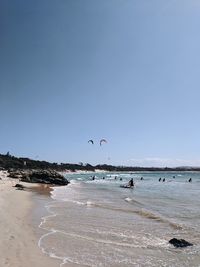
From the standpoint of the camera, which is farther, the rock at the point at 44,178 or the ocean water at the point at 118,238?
the rock at the point at 44,178

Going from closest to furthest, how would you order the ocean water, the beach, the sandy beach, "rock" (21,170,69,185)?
the sandy beach
the beach
the ocean water
"rock" (21,170,69,185)

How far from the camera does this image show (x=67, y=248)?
14008 mm

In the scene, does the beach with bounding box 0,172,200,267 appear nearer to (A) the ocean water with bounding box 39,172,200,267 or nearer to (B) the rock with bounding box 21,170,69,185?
(A) the ocean water with bounding box 39,172,200,267

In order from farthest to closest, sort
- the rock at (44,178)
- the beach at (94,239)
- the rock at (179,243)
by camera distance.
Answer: the rock at (44,178) < the rock at (179,243) < the beach at (94,239)

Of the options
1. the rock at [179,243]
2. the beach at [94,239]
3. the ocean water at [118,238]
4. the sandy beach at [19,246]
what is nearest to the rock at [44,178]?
the ocean water at [118,238]

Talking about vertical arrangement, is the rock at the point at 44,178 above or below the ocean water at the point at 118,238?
above

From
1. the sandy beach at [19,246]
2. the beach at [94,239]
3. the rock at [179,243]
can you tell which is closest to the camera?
the sandy beach at [19,246]

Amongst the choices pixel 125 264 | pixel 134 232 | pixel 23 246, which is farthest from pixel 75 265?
pixel 134 232

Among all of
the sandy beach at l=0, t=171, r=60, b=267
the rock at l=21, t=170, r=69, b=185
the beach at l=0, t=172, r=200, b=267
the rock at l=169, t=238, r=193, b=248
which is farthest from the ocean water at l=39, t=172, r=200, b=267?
the rock at l=21, t=170, r=69, b=185

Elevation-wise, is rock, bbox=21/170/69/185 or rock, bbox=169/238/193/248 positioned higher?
rock, bbox=21/170/69/185

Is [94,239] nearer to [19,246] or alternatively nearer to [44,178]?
[19,246]

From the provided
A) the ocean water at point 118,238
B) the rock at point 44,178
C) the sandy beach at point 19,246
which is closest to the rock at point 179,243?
the ocean water at point 118,238

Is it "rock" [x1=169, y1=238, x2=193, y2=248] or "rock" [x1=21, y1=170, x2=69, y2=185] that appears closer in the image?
"rock" [x1=169, y1=238, x2=193, y2=248]

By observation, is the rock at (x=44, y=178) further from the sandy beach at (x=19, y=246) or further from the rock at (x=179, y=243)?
the rock at (x=179, y=243)
